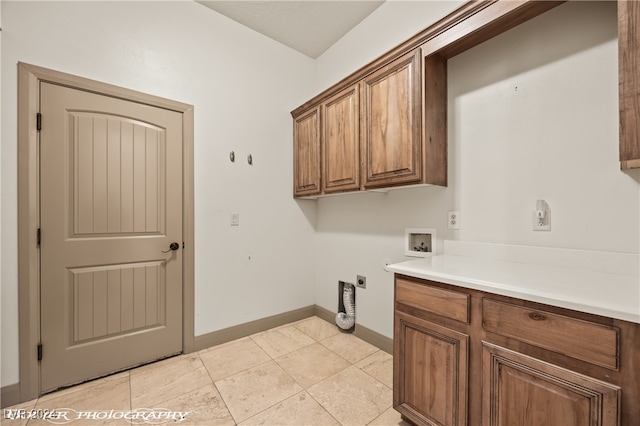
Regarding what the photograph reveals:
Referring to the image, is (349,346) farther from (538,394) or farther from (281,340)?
(538,394)

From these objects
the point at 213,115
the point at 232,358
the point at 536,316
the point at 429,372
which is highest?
the point at 213,115

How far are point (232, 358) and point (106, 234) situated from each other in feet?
4.40

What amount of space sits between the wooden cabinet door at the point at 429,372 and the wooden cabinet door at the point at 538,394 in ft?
0.33

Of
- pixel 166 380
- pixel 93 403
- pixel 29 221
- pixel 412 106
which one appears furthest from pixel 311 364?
pixel 29 221

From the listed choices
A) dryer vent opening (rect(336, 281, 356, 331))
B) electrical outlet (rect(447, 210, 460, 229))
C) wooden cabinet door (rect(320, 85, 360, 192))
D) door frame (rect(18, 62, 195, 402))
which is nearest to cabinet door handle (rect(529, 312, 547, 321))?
electrical outlet (rect(447, 210, 460, 229))

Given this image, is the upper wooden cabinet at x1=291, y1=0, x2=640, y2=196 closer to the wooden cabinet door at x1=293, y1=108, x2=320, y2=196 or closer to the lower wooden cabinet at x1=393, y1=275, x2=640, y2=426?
the wooden cabinet door at x1=293, y1=108, x2=320, y2=196

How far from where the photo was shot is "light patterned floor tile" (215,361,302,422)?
5.20 ft

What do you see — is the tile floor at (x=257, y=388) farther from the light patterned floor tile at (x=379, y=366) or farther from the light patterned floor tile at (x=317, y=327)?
the light patterned floor tile at (x=317, y=327)

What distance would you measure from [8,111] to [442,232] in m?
2.86

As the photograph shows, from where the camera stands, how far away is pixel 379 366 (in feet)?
6.54

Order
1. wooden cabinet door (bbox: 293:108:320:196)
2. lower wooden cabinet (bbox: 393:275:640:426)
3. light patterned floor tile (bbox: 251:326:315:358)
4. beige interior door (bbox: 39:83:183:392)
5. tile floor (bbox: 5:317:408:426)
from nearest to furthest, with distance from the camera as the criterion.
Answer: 1. lower wooden cabinet (bbox: 393:275:640:426)
2. tile floor (bbox: 5:317:408:426)
3. beige interior door (bbox: 39:83:183:392)
4. light patterned floor tile (bbox: 251:326:315:358)
5. wooden cabinet door (bbox: 293:108:320:196)

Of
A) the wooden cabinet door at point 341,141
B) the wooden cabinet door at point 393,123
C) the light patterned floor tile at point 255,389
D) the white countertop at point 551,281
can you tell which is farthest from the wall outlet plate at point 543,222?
the light patterned floor tile at point 255,389

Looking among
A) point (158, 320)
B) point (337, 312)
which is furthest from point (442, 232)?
point (158, 320)

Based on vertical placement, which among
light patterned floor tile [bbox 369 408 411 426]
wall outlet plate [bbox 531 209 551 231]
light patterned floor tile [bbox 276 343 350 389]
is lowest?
light patterned floor tile [bbox 276 343 350 389]
